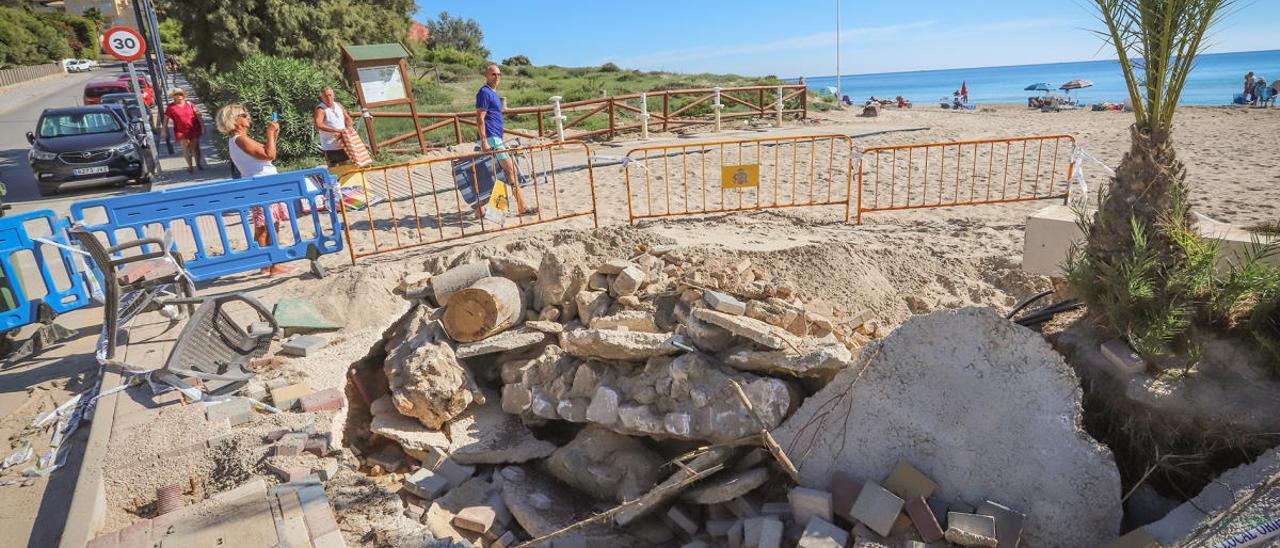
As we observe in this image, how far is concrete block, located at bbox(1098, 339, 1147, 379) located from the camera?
3.93 meters

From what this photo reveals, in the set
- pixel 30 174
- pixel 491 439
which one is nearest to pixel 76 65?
pixel 30 174

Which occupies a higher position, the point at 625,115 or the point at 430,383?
the point at 625,115

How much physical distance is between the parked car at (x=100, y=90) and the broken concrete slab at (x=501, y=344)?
2558 centimetres

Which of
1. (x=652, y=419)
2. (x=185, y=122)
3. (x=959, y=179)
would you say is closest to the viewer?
(x=652, y=419)

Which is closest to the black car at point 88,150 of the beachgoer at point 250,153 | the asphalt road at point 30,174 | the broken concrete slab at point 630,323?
the asphalt road at point 30,174

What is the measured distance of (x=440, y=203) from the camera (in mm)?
10586

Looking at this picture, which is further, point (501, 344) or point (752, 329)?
point (501, 344)

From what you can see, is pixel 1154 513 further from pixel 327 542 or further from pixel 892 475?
pixel 327 542

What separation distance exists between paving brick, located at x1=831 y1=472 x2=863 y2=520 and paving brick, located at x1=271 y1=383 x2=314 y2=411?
3644mm

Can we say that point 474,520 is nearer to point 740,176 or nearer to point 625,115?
point 740,176

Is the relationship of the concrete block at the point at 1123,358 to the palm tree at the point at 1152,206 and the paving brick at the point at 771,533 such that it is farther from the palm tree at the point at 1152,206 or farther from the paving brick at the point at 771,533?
the paving brick at the point at 771,533

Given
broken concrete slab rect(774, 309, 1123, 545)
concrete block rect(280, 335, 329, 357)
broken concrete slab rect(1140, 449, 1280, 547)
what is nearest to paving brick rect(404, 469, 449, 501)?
concrete block rect(280, 335, 329, 357)

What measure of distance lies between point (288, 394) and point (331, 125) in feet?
17.8

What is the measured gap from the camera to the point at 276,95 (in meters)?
14.5
